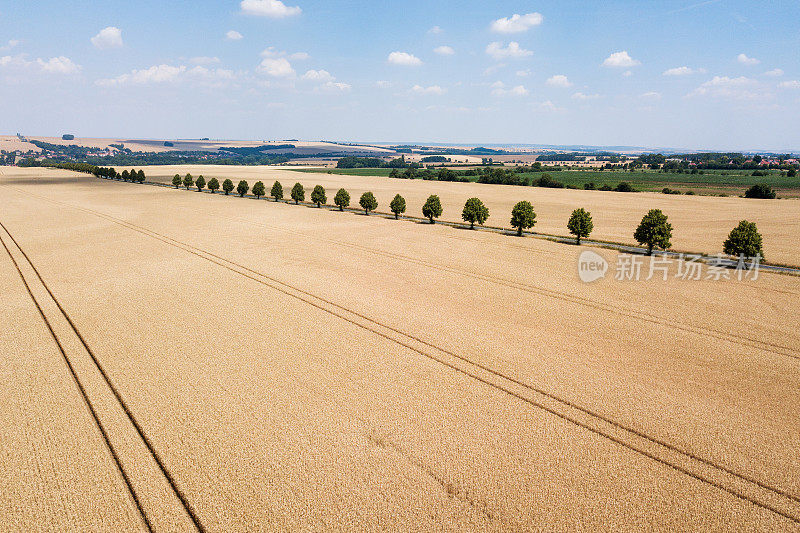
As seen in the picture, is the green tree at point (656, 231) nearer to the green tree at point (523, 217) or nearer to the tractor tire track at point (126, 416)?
the green tree at point (523, 217)

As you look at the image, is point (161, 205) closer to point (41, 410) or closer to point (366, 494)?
point (41, 410)

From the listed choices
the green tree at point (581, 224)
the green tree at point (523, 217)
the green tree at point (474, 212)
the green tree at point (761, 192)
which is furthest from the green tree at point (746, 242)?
the green tree at point (761, 192)

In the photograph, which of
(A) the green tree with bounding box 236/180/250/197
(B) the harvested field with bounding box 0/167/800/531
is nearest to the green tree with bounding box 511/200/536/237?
(B) the harvested field with bounding box 0/167/800/531

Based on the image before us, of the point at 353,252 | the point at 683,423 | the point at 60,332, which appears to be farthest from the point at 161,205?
the point at 683,423

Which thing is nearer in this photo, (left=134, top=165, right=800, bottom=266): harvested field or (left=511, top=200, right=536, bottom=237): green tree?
(left=134, top=165, right=800, bottom=266): harvested field

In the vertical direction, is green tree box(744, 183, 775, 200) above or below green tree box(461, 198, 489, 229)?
above

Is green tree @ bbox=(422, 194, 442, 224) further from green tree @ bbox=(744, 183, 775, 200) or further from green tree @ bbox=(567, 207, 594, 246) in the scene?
green tree @ bbox=(744, 183, 775, 200)

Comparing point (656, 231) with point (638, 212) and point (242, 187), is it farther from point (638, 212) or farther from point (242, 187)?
point (242, 187)

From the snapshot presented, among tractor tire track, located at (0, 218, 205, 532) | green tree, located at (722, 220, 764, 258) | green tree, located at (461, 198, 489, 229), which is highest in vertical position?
green tree, located at (461, 198, 489, 229)
